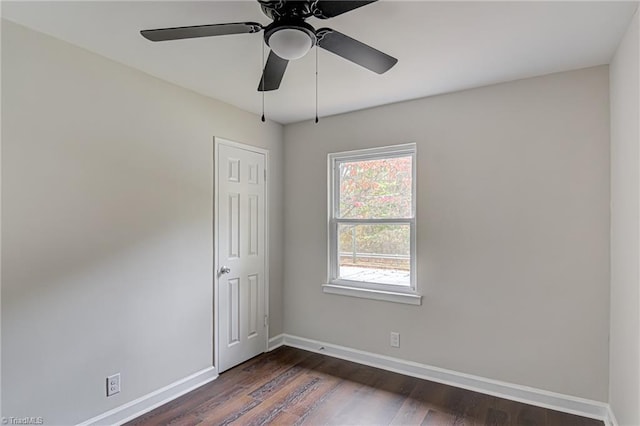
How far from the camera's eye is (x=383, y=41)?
2.07 metres

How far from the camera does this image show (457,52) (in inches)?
86.8

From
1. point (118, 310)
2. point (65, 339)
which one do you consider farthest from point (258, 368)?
point (65, 339)

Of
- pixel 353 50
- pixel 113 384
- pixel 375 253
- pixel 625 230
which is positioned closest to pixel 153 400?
pixel 113 384

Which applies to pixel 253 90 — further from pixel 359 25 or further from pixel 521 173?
pixel 521 173

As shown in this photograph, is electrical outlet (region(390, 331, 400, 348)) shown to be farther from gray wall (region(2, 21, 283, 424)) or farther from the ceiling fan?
the ceiling fan

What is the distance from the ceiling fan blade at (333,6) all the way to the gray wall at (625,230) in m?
1.52

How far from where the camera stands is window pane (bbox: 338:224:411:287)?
10.5 feet

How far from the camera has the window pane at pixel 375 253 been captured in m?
3.21

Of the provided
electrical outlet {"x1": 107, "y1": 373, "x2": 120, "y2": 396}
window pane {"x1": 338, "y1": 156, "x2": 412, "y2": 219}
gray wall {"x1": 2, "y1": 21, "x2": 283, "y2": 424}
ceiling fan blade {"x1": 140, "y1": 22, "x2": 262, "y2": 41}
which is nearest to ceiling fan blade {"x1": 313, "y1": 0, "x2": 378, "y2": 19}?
ceiling fan blade {"x1": 140, "y1": 22, "x2": 262, "y2": 41}

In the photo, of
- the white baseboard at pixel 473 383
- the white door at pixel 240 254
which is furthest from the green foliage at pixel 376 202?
the white baseboard at pixel 473 383

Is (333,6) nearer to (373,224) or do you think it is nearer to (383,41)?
(383,41)

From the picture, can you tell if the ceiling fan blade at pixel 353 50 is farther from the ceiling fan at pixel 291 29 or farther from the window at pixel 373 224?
the window at pixel 373 224

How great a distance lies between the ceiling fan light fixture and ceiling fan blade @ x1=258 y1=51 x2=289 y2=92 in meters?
0.28

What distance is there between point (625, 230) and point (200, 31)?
254 centimetres
